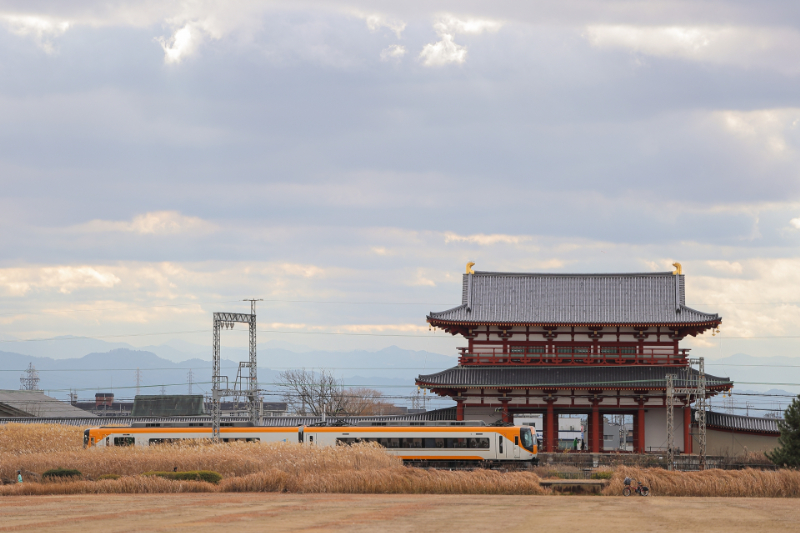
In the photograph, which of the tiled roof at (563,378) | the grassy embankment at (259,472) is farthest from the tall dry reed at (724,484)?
the tiled roof at (563,378)

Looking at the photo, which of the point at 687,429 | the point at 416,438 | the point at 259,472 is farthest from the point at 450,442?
the point at 687,429

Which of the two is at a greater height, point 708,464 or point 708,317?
point 708,317

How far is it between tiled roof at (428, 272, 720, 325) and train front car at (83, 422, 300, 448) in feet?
41.5

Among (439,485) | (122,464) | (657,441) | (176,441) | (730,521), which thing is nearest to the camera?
(730,521)

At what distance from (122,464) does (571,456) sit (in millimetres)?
24278

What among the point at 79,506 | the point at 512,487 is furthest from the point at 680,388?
the point at 79,506

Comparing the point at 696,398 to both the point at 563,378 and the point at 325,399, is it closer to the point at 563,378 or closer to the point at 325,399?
the point at 563,378

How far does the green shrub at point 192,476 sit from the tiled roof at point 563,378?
18.2m

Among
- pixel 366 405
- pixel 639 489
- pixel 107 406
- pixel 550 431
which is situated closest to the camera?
pixel 639 489

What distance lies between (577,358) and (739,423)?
11.1 m

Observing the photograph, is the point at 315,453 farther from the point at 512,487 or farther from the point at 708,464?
the point at 708,464

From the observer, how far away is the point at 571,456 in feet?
158

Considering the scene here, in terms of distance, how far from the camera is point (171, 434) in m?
50.9

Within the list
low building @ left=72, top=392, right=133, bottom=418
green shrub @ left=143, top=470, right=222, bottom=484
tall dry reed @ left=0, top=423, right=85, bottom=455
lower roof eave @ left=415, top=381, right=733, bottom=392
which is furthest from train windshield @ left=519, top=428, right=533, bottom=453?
low building @ left=72, top=392, right=133, bottom=418
